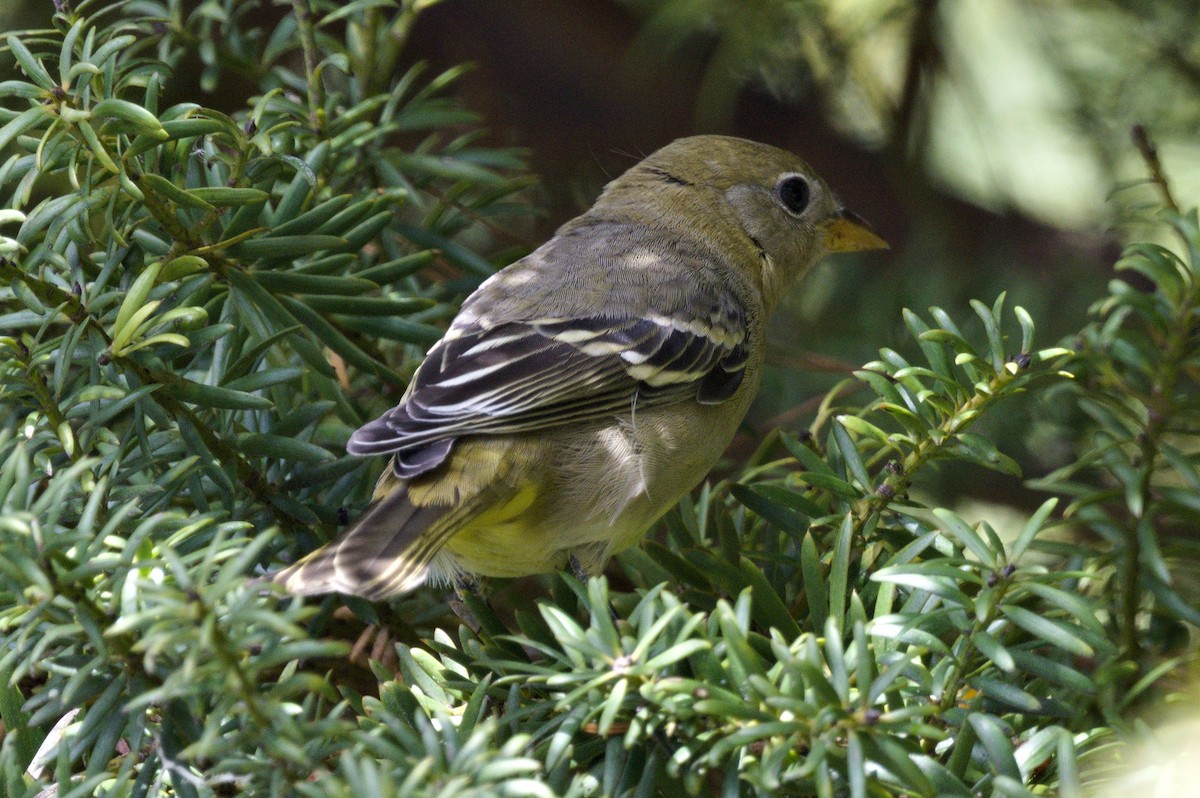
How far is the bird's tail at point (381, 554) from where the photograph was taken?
1657 mm

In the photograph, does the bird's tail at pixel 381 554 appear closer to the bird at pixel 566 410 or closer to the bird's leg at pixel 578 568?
the bird at pixel 566 410

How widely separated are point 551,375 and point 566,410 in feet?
0.26

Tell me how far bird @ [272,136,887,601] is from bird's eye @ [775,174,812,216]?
0.21 metres

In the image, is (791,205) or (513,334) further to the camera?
(791,205)

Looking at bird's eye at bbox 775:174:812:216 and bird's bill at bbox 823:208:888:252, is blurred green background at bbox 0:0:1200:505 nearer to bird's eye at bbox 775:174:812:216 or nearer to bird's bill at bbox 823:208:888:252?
bird's bill at bbox 823:208:888:252

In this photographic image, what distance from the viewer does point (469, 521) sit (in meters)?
2.09

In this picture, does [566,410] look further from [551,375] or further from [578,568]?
[578,568]

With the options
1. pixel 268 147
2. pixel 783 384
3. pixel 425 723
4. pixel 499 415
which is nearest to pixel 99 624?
pixel 425 723

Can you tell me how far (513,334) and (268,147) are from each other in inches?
31.2

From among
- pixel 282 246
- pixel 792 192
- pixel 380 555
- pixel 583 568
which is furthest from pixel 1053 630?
pixel 792 192

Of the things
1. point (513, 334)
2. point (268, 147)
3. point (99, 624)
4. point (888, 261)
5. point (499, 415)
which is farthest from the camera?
point (888, 261)

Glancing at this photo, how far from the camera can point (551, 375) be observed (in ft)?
7.68

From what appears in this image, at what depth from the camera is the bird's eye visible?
3.30 metres

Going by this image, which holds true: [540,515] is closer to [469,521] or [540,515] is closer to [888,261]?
[469,521]
